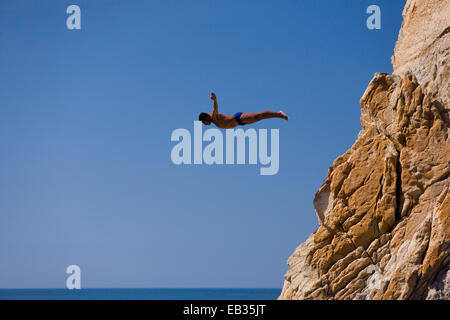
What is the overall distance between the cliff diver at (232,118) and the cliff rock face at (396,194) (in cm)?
376

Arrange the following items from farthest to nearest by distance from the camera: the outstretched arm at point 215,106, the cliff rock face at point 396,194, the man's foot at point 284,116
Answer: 1. the cliff rock face at point 396,194
2. the outstretched arm at point 215,106
3. the man's foot at point 284,116

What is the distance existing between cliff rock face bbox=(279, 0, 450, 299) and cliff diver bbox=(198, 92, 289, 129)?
3.76m

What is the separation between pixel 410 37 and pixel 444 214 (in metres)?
5.67

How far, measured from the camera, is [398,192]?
16281 millimetres

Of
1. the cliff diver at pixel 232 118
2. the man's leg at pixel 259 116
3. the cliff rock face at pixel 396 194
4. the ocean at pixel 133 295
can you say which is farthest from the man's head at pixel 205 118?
the ocean at pixel 133 295

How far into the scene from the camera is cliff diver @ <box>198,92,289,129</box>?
47.4 feet

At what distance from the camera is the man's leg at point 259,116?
46.6 feet

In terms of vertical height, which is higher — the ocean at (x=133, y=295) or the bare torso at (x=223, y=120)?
the bare torso at (x=223, y=120)

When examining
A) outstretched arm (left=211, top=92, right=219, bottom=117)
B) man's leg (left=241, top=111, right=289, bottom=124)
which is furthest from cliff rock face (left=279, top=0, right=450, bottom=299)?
outstretched arm (left=211, top=92, right=219, bottom=117)

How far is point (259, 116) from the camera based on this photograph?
572 inches

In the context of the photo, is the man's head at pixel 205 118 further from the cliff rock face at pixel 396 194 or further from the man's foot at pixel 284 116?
the cliff rock face at pixel 396 194

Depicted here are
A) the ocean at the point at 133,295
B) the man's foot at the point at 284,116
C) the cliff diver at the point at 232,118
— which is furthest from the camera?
the ocean at the point at 133,295

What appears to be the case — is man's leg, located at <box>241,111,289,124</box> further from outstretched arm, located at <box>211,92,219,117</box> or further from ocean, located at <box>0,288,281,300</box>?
ocean, located at <box>0,288,281,300</box>

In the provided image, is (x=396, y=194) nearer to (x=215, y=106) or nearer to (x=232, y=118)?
(x=232, y=118)
